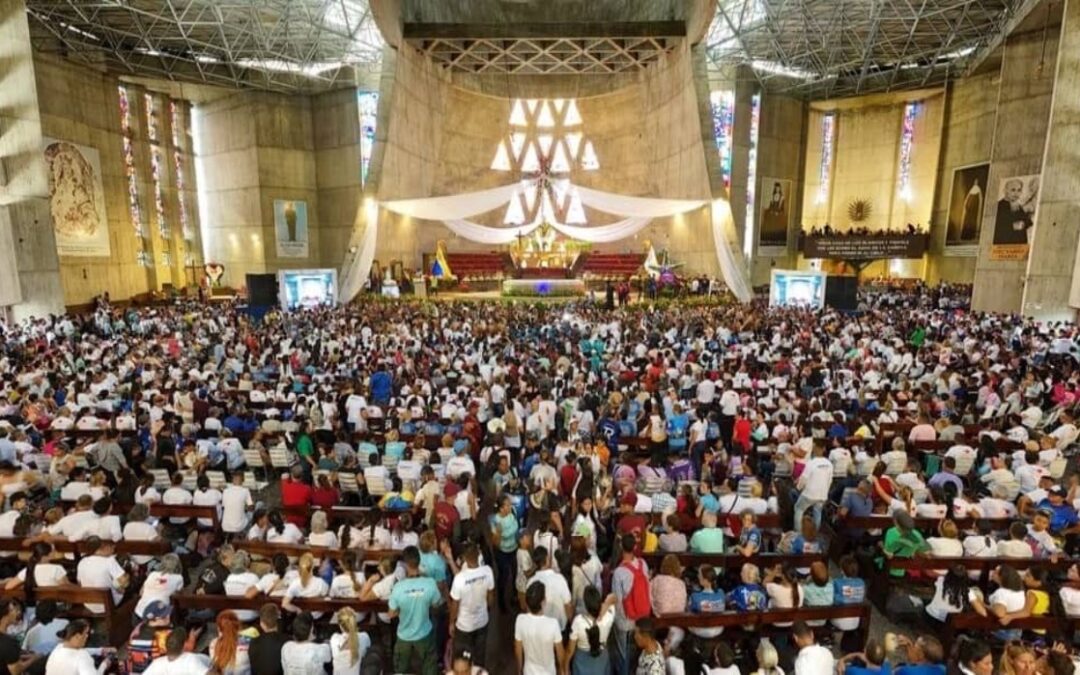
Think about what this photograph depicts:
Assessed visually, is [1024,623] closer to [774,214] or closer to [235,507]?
[235,507]

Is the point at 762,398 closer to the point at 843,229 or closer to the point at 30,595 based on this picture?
the point at 30,595

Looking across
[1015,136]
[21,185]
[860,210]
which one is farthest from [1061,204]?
[21,185]

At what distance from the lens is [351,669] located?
11.7 feet

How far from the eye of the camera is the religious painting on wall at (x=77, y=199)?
21.2m

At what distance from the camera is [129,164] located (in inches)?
1002

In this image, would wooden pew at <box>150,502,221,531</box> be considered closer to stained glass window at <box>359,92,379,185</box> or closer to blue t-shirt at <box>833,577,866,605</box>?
blue t-shirt at <box>833,577,866,605</box>

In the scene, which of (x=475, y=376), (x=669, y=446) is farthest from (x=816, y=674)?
(x=475, y=376)

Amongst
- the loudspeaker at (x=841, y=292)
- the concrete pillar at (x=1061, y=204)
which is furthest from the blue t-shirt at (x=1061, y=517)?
the loudspeaker at (x=841, y=292)

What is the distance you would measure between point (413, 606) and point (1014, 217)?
22.5 meters

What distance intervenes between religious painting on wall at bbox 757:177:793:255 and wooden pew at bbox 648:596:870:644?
27.5m

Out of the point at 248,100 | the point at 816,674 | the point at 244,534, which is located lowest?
the point at 244,534

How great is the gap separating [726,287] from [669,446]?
16366mm

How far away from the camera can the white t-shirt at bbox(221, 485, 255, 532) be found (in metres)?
5.60

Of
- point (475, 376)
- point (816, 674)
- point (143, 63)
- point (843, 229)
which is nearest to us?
point (816, 674)
